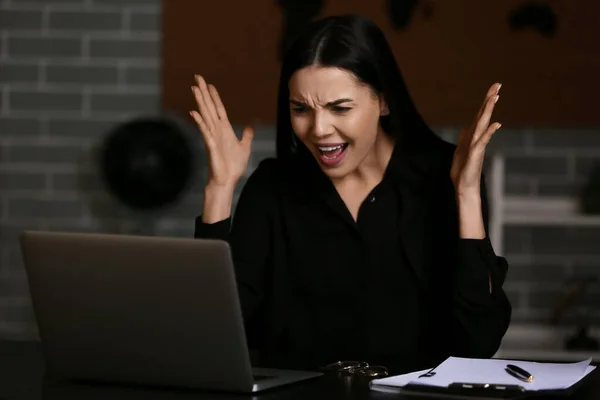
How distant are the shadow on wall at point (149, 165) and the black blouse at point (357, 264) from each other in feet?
4.32

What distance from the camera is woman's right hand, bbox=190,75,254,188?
2.23 m

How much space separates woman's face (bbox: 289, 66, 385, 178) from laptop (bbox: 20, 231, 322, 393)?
698 mm

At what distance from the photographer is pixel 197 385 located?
4.98 ft

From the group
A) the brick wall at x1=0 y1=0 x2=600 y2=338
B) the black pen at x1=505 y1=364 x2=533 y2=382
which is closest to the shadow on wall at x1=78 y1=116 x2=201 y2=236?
the brick wall at x1=0 y1=0 x2=600 y2=338

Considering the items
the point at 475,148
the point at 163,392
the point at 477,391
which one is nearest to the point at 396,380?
the point at 477,391

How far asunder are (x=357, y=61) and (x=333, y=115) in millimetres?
127

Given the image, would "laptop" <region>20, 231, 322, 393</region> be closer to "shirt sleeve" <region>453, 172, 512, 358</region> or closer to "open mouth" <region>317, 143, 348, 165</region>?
"shirt sleeve" <region>453, 172, 512, 358</region>

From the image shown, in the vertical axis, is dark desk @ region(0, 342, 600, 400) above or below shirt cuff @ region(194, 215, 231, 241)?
below

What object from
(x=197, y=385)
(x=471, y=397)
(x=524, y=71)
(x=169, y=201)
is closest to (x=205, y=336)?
(x=197, y=385)

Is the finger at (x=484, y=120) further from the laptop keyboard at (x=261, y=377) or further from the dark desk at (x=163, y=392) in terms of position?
the laptop keyboard at (x=261, y=377)

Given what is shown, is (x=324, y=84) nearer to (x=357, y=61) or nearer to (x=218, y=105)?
(x=357, y=61)

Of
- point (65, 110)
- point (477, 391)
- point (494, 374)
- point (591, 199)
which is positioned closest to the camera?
point (477, 391)

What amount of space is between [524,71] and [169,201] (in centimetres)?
A: 131

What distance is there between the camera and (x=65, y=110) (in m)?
3.86
